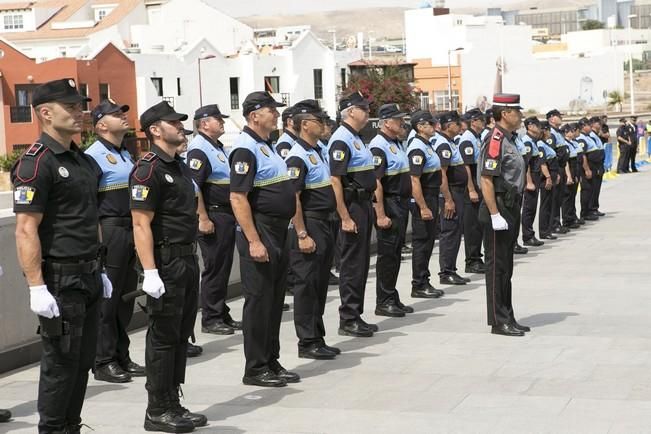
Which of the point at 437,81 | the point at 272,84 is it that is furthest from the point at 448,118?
the point at 437,81

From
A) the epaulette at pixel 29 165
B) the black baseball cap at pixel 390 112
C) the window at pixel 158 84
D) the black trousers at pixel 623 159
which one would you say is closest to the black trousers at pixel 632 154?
the black trousers at pixel 623 159

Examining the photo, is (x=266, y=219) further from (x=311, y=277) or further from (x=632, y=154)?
(x=632, y=154)

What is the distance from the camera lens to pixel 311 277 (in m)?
9.34

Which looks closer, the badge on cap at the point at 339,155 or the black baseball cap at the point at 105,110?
the black baseball cap at the point at 105,110

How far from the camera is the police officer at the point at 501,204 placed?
997 centimetres

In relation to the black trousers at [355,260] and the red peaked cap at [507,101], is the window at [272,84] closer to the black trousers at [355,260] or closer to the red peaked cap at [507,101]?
the black trousers at [355,260]

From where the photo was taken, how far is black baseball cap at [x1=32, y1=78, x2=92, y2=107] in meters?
6.35

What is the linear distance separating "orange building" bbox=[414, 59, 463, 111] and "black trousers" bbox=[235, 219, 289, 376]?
97835 millimetres

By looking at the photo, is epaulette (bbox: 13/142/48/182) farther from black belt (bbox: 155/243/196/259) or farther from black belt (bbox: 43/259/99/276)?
black belt (bbox: 155/243/196/259)

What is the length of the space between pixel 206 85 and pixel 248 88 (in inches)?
128

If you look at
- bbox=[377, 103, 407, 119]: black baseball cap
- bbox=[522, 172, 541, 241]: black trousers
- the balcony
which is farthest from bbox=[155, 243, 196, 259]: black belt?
the balcony

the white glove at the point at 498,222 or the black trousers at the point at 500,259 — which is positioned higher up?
the white glove at the point at 498,222

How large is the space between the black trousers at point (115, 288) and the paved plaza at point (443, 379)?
343mm

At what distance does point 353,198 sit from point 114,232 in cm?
240
